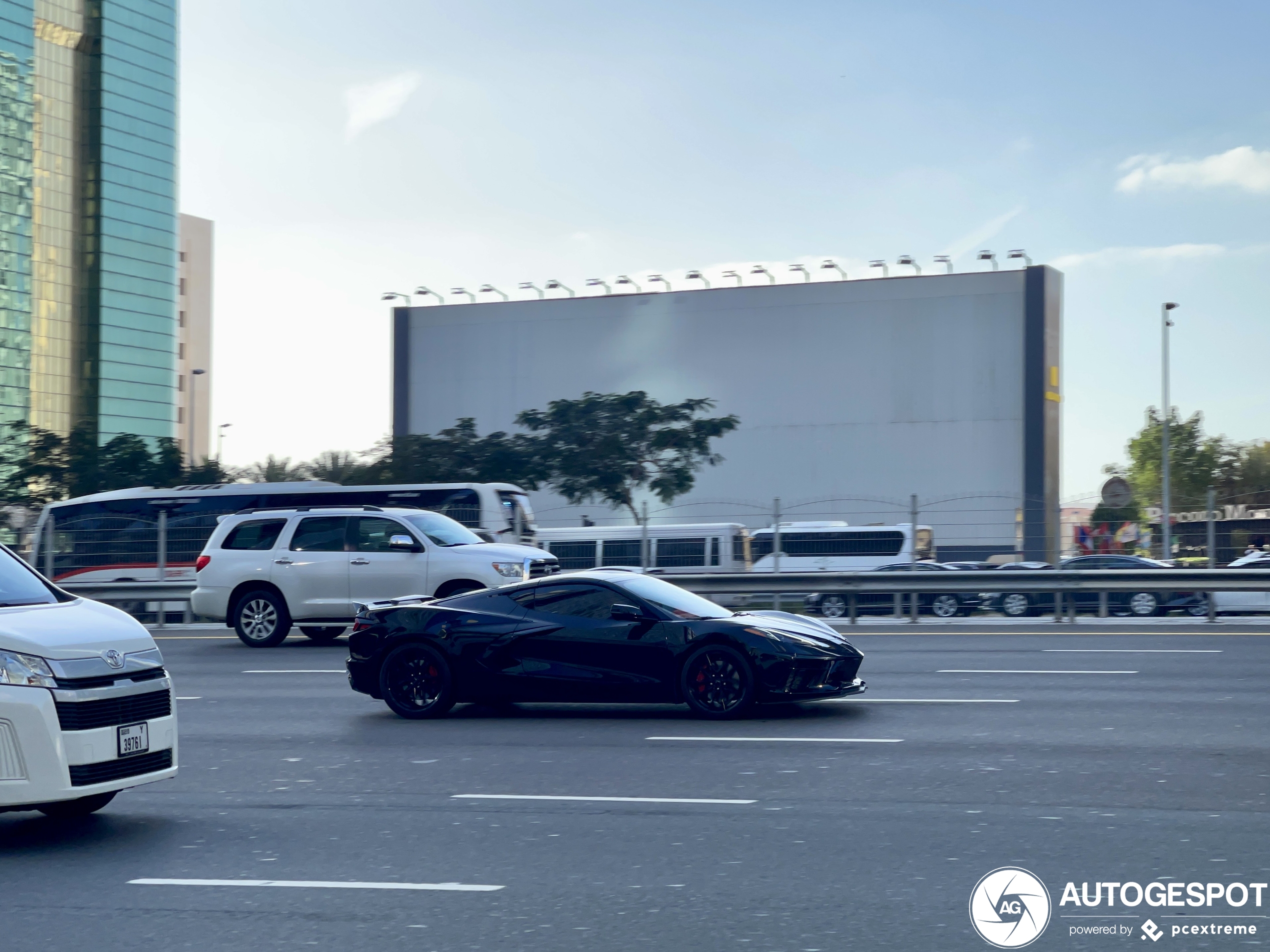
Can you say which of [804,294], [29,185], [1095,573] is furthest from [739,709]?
[29,185]

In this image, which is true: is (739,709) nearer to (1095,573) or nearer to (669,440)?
(1095,573)

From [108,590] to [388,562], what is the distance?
314 inches

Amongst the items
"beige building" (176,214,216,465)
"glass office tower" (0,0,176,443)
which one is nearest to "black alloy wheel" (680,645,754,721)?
"glass office tower" (0,0,176,443)

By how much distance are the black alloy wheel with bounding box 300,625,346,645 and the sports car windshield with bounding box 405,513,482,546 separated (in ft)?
6.42

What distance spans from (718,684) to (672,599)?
86 cm

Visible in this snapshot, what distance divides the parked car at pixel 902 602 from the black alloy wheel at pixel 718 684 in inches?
416

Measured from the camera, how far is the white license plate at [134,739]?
699 cm

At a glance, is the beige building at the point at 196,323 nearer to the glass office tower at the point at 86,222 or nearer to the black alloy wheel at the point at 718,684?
the glass office tower at the point at 86,222

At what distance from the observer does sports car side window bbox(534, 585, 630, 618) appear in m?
11.6

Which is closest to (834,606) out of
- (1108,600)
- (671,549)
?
(671,549)

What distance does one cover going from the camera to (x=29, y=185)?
108m

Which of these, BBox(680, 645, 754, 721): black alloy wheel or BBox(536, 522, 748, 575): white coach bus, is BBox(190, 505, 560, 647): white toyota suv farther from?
BBox(680, 645, 754, 721): black alloy wheel

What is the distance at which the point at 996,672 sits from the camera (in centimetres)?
1434

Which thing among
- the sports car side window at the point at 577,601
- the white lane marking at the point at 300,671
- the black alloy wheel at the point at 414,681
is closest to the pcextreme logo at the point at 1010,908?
the sports car side window at the point at 577,601
